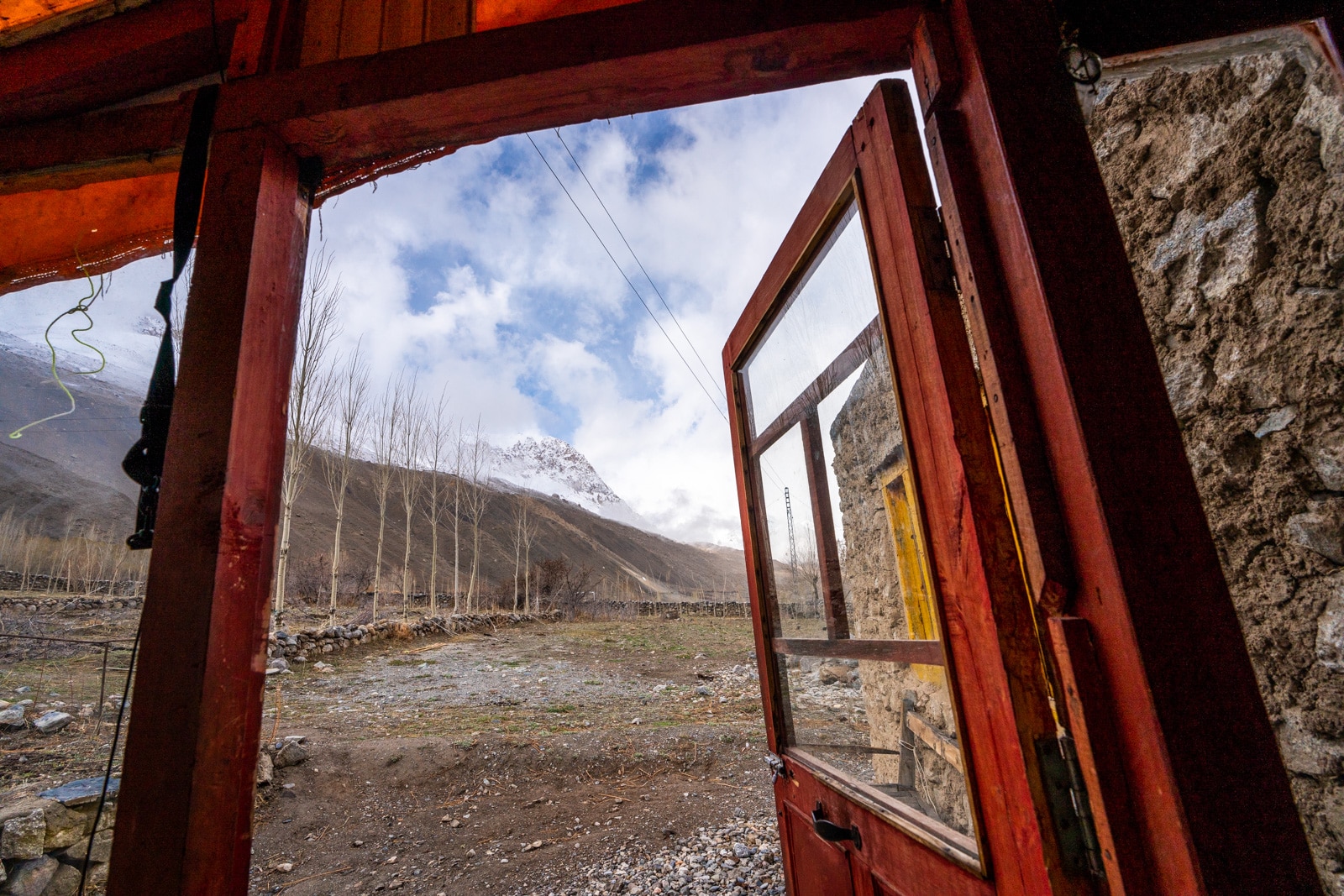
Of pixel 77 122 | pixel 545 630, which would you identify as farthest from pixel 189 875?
pixel 545 630

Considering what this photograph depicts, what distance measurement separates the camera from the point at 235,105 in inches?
47.8

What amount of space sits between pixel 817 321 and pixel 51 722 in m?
6.91

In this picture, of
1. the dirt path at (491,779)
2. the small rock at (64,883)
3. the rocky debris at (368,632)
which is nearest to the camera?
the small rock at (64,883)

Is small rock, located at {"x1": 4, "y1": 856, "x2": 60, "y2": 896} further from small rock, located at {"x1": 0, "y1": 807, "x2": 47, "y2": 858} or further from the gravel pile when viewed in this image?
the gravel pile

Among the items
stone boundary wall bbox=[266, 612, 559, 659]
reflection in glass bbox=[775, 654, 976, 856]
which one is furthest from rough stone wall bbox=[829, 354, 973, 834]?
stone boundary wall bbox=[266, 612, 559, 659]

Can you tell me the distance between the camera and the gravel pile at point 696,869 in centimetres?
297

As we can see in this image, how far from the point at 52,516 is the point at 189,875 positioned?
4086cm

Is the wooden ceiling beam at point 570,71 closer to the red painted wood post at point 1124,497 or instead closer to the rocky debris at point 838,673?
the red painted wood post at point 1124,497

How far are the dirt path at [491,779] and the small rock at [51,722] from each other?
4.89 ft

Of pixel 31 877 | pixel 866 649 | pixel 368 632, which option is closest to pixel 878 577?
pixel 866 649

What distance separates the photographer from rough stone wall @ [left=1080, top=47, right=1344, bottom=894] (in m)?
1.10

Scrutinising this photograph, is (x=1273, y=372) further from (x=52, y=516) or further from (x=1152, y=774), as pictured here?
(x=52, y=516)

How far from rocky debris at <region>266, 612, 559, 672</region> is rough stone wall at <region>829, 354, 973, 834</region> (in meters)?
6.15

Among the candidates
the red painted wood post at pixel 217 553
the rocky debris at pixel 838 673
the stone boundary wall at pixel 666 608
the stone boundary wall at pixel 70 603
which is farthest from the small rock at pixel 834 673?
the stone boundary wall at pixel 666 608
